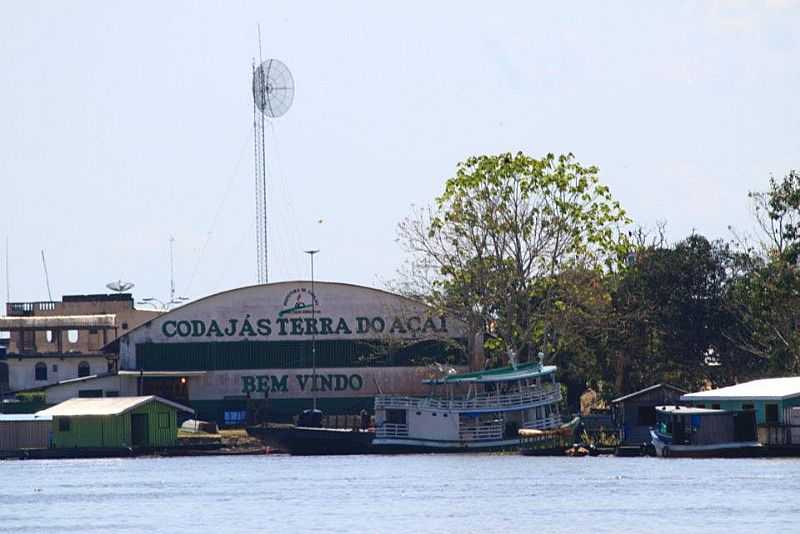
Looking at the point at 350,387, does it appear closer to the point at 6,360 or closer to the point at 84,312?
the point at 6,360

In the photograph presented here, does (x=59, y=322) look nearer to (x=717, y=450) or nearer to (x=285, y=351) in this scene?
(x=285, y=351)

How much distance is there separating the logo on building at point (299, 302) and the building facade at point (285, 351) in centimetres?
6

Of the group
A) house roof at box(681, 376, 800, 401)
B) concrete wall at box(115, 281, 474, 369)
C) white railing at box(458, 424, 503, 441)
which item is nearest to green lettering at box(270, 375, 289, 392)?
concrete wall at box(115, 281, 474, 369)

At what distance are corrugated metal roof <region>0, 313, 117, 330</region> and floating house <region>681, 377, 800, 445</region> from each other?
57.3m

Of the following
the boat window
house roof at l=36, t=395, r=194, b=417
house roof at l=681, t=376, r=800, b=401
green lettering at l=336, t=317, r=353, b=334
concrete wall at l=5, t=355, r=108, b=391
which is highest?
green lettering at l=336, t=317, r=353, b=334

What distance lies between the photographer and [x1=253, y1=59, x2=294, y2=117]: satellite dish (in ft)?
437

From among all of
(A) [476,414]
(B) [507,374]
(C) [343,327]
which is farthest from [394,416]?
(C) [343,327]

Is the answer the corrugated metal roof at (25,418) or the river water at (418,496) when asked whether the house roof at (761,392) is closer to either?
the river water at (418,496)

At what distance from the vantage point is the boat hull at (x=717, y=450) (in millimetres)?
94875

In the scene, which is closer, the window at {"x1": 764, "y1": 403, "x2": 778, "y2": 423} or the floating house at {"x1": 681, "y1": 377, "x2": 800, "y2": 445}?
the floating house at {"x1": 681, "y1": 377, "x2": 800, "y2": 445}

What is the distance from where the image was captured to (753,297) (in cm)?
11356

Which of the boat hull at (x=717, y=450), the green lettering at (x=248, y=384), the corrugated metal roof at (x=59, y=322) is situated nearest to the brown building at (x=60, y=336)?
the corrugated metal roof at (x=59, y=322)

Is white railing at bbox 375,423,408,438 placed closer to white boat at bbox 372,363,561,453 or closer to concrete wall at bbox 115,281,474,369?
white boat at bbox 372,363,561,453

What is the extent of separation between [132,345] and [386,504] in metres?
52.6
